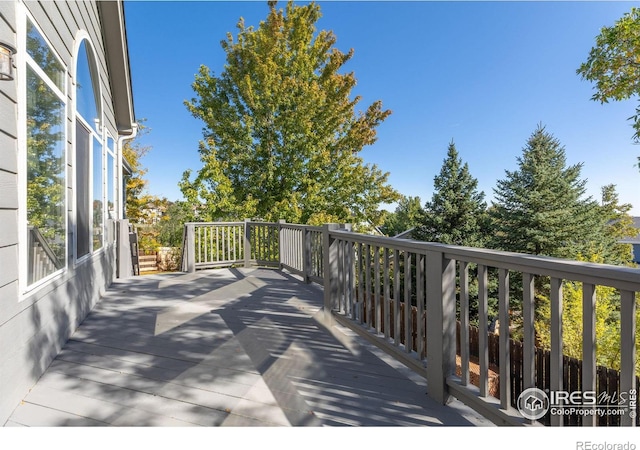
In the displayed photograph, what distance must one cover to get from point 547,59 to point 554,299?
24233 millimetres

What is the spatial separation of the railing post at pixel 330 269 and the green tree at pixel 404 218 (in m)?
20.2

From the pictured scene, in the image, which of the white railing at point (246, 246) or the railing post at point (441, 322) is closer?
the railing post at point (441, 322)

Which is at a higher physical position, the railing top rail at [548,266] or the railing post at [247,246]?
the railing top rail at [548,266]

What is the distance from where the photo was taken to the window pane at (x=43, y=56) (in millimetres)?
2264

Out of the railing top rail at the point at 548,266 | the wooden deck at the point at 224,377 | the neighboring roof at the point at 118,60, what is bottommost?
the wooden deck at the point at 224,377

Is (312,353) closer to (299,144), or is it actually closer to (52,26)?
(52,26)

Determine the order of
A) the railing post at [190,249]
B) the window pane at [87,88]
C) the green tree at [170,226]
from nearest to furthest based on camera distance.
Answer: the window pane at [87,88]
the railing post at [190,249]
the green tree at [170,226]

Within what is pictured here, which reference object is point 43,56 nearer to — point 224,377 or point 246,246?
point 224,377

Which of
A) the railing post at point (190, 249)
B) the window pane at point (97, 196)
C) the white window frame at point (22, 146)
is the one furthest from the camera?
the railing post at point (190, 249)

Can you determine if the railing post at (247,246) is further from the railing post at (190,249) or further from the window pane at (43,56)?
the window pane at (43,56)

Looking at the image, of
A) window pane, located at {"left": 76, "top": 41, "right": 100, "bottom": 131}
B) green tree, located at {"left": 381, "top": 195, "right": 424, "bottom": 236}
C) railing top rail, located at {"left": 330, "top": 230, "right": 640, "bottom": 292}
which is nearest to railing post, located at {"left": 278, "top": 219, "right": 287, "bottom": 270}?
window pane, located at {"left": 76, "top": 41, "right": 100, "bottom": 131}

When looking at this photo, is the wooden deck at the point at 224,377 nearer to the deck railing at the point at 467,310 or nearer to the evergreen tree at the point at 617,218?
the deck railing at the point at 467,310

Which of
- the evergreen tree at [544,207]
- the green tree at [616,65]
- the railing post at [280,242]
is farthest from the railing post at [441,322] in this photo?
the evergreen tree at [544,207]

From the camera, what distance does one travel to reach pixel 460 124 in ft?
111
